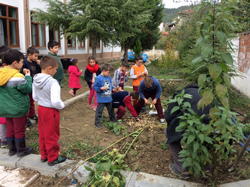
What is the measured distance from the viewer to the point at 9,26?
956 cm

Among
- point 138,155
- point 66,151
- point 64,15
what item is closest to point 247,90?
point 138,155

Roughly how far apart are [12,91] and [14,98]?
109mm

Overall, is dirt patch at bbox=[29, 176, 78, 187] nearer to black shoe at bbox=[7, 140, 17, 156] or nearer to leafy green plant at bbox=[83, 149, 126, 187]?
leafy green plant at bbox=[83, 149, 126, 187]

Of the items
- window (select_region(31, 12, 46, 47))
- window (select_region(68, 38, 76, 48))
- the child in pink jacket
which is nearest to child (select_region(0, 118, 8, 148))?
the child in pink jacket

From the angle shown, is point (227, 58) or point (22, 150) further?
point (22, 150)

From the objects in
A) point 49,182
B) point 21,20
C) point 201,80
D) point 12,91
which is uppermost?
point 21,20

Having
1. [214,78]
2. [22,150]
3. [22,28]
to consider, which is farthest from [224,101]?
[22,28]

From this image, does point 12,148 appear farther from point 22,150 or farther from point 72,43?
point 72,43

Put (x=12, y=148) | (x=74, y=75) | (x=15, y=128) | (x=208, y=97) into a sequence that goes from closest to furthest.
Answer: (x=208, y=97)
(x=15, y=128)
(x=12, y=148)
(x=74, y=75)

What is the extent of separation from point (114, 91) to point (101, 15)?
5.17 meters

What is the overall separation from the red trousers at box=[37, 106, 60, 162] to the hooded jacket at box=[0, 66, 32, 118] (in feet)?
1.55

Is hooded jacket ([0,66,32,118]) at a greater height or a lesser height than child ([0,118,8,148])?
A: greater

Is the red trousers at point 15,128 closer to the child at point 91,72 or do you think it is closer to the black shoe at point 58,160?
the black shoe at point 58,160

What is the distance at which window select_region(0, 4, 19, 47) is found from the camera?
923cm
